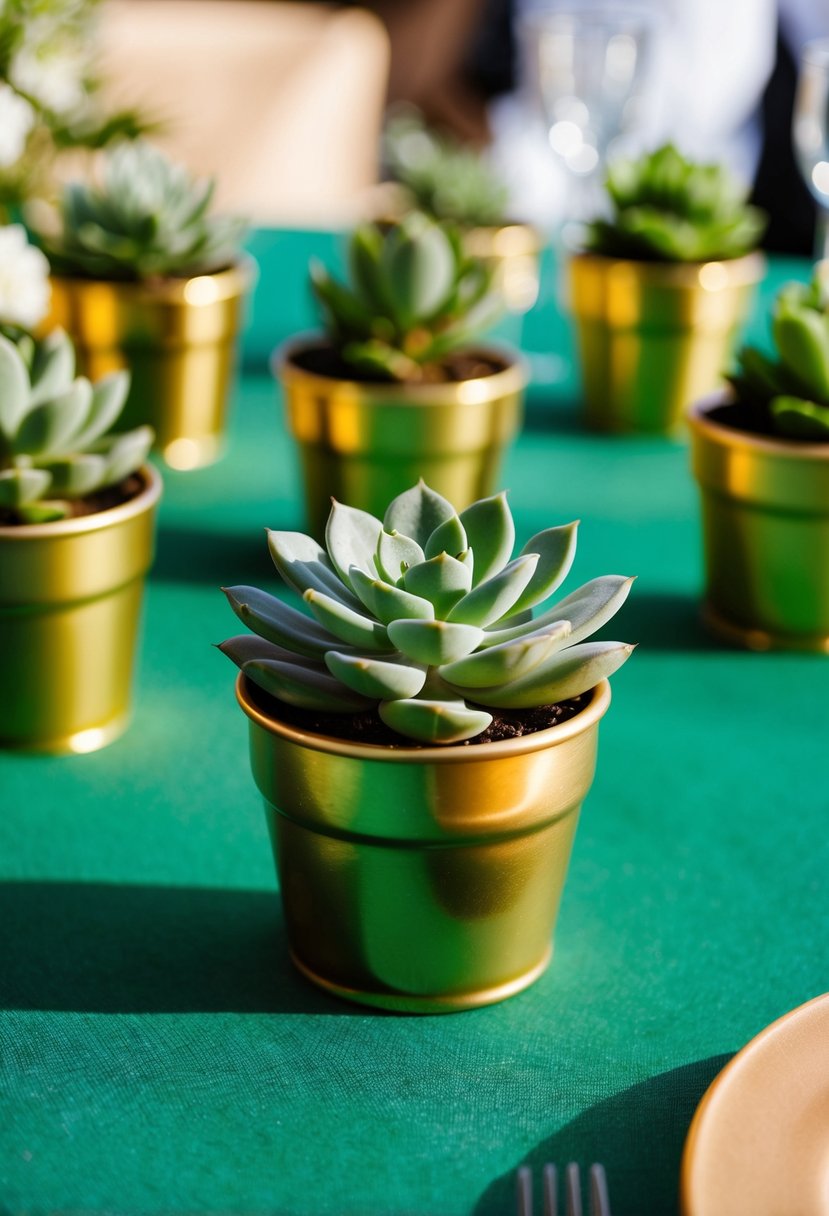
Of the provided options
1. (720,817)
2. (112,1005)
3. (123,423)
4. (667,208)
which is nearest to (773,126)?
(667,208)

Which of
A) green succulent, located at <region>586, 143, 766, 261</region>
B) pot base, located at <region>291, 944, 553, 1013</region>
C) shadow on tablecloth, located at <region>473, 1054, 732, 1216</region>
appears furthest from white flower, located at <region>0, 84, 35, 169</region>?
shadow on tablecloth, located at <region>473, 1054, 732, 1216</region>

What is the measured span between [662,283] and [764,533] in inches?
16.4

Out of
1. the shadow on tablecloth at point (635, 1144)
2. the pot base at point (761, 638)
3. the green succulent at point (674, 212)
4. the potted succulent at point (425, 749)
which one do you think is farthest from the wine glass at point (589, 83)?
the shadow on tablecloth at point (635, 1144)

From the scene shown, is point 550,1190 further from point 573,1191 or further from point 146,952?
point 146,952

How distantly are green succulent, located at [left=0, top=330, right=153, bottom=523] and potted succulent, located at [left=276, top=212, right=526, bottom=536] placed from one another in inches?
8.8

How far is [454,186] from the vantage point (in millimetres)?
1707

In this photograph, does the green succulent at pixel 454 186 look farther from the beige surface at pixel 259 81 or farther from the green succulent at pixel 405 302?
the beige surface at pixel 259 81

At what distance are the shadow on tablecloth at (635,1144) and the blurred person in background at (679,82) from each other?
5.08 feet

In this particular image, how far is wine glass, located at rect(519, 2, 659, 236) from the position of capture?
1.40 m

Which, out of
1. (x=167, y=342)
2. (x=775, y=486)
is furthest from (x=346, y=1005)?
(x=167, y=342)

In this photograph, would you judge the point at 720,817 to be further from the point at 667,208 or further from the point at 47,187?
the point at 47,187

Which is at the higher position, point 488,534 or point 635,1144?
point 488,534

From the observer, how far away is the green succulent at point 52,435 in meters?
0.74

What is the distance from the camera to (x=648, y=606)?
3.24 feet
